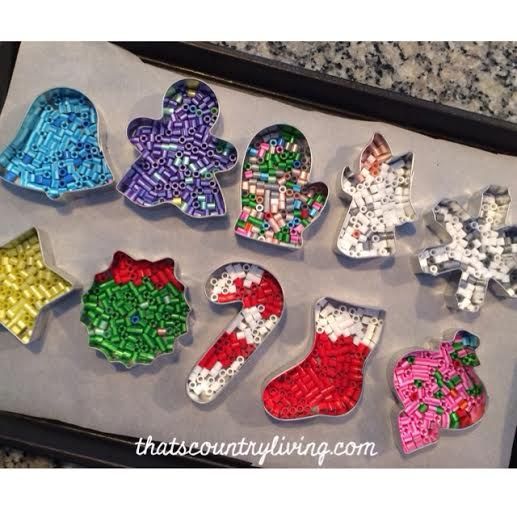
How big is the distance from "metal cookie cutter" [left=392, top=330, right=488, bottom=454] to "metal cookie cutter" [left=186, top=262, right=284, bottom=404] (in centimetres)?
35

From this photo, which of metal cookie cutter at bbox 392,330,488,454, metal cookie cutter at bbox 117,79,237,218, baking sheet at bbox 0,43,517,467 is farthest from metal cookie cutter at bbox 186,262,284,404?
metal cookie cutter at bbox 392,330,488,454

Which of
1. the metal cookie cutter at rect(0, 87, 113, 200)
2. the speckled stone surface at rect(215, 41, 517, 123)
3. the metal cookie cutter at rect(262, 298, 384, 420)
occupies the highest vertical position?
the speckled stone surface at rect(215, 41, 517, 123)

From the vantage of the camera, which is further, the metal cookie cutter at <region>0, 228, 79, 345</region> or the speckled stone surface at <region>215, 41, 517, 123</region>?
the speckled stone surface at <region>215, 41, 517, 123</region>

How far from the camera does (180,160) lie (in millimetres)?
1267

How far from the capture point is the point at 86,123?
128 centimetres

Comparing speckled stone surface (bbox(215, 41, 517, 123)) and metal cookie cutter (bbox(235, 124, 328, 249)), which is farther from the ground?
speckled stone surface (bbox(215, 41, 517, 123))

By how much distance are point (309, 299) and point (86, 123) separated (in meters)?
0.70

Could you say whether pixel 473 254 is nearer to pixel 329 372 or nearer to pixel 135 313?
pixel 329 372

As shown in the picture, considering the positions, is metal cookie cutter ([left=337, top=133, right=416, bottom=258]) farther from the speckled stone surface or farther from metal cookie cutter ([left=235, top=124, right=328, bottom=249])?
the speckled stone surface

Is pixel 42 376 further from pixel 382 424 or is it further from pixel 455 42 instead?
pixel 455 42

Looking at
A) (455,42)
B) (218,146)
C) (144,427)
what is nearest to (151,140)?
(218,146)

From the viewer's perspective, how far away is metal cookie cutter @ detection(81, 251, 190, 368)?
4.11 feet

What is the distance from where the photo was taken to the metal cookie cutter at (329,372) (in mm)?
1284

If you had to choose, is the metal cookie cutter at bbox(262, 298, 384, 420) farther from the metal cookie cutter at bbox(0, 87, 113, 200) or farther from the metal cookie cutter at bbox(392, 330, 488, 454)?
the metal cookie cutter at bbox(0, 87, 113, 200)
